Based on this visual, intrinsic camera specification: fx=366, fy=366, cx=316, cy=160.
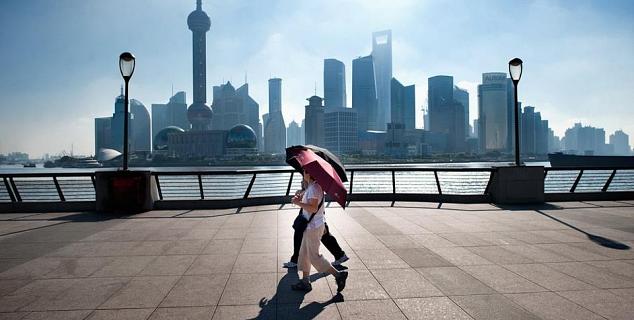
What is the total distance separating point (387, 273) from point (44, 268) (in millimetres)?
5170

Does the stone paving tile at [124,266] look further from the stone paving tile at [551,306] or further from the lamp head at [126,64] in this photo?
the lamp head at [126,64]

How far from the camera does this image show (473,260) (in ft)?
19.1

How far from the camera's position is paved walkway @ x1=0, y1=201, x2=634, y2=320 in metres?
4.03

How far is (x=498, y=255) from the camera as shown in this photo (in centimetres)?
611

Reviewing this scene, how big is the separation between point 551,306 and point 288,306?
9.53ft

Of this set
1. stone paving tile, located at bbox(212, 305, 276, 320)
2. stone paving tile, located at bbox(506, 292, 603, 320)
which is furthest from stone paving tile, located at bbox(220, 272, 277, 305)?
stone paving tile, located at bbox(506, 292, 603, 320)

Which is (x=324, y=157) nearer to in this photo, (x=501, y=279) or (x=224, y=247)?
(x=501, y=279)

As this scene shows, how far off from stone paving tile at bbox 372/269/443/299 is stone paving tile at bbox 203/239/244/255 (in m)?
2.65

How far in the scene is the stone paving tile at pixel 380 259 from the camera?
557cm

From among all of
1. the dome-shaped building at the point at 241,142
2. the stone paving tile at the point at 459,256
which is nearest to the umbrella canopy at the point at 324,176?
the stone paving tile at the point at 459,256

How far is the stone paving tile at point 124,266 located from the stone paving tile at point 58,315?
1.24 metres

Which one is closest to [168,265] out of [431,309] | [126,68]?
[431,309]

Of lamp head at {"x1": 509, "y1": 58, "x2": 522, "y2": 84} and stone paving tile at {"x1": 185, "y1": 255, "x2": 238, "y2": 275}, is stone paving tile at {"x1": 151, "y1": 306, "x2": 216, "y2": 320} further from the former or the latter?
lamp head at {"x1": 509, "y1": 58, "x2": 522, "y2": 84}

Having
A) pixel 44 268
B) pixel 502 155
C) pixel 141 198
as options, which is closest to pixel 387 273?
pixel 44 268
